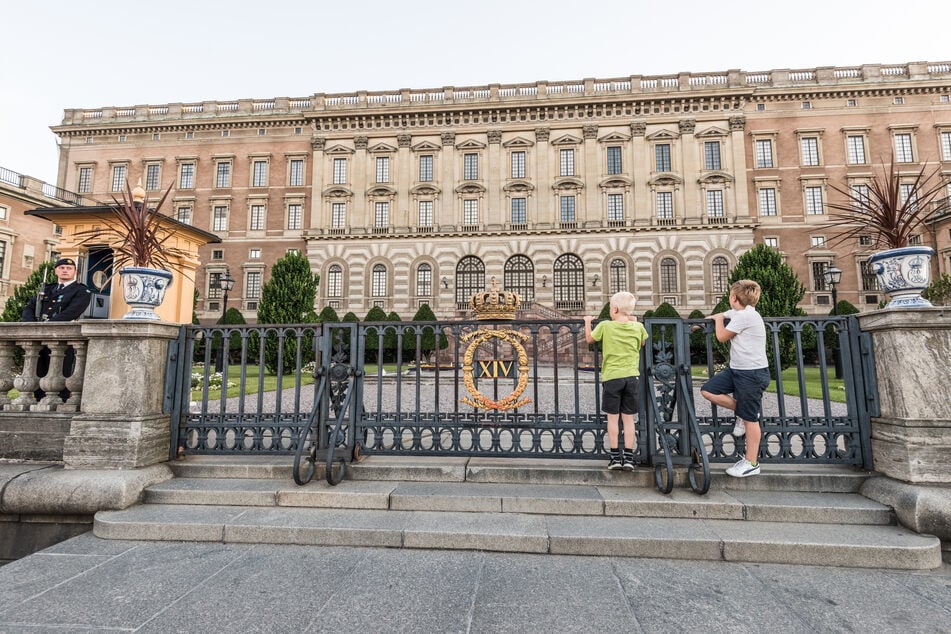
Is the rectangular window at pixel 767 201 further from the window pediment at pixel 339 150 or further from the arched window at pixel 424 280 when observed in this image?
the window pediment at pixel 339 150

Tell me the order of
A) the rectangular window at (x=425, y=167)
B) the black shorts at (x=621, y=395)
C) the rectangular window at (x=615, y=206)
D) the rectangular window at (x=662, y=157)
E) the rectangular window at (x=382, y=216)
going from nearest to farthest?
the black shorts at (x=621, y=395), the rectangular window at (x=662, y=157), the rectangular window at (x=615, y=206), the rectangular window at (x=382, y=216), the rectangular window at (x=425, y=167)

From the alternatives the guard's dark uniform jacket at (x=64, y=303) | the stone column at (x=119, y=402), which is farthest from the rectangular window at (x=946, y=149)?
the guard's dark uniform jacket at (x=64, y=303)

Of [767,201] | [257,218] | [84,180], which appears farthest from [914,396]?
[84,180]

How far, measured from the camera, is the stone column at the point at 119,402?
4.64 meters

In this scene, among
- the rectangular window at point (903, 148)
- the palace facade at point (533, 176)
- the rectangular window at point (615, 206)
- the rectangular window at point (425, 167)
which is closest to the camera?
the rectangular window at point (903, 148)

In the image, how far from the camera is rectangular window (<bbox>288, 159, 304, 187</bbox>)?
1483 inches

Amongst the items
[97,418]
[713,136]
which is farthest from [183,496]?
[713,136]

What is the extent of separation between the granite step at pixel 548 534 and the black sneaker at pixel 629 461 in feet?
1.83

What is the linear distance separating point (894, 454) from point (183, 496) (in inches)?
269

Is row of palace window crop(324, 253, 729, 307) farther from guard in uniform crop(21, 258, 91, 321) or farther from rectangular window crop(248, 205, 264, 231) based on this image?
guard in uniform crop(21, 258, 91, 321)

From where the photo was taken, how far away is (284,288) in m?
22.7

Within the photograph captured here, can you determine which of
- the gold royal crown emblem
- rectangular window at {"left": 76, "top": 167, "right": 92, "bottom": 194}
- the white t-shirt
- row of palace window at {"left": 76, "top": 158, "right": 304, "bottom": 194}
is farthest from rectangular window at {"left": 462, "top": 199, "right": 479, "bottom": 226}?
the white t-shirt

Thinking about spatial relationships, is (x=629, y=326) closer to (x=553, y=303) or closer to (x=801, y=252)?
(x=553, y=303)

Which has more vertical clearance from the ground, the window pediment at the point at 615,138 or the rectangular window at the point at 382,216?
the window pediment at the point at 615,138
